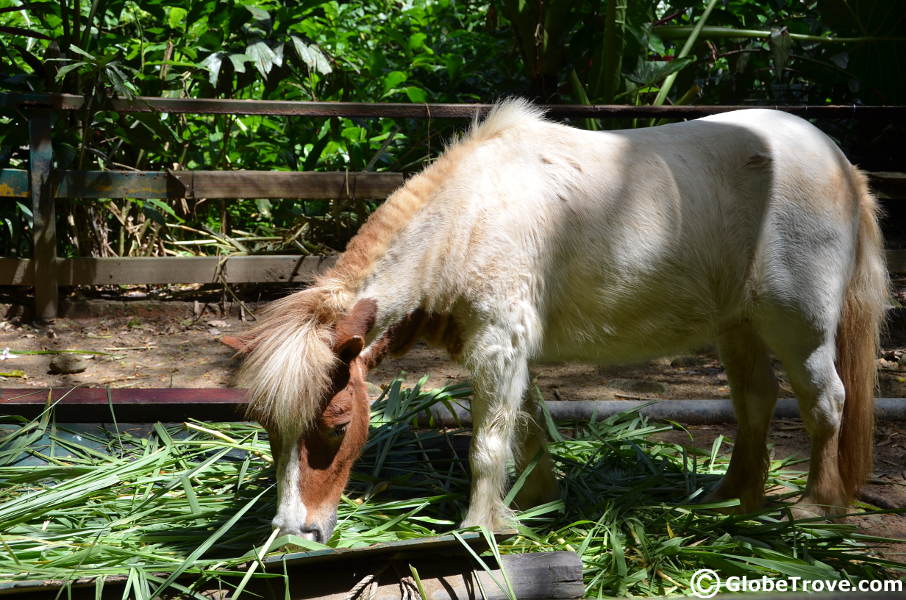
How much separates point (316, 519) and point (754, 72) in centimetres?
637

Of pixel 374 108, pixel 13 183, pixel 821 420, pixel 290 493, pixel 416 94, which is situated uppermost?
pixel 416 94

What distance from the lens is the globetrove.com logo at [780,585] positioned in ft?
8.43

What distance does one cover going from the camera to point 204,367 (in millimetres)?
5219

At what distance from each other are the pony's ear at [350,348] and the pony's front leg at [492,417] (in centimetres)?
43

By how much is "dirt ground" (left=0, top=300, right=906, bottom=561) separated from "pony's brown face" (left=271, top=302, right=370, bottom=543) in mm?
1705

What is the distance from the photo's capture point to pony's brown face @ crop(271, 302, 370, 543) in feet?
8.59

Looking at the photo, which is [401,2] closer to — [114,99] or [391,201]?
[114,99]

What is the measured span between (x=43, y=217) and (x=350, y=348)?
14.0 feet

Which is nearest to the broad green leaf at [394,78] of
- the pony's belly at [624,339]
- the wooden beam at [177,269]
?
the wooden beam at [177,269]

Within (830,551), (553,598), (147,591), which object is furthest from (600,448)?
(147,591)

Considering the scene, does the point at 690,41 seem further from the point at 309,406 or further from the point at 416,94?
the point at 309,406

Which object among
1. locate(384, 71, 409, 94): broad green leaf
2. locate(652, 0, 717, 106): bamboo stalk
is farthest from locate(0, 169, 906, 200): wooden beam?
locate(652, 0, 717, 106): bamboo stalk

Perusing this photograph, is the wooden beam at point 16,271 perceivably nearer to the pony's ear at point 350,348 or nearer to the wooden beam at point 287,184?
the wooden beam at point 287,184

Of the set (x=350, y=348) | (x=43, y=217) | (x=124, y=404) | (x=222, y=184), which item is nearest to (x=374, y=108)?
(x=222, y=184)
